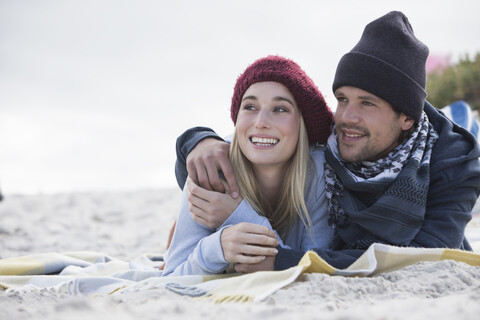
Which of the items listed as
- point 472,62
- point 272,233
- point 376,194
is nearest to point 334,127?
point 376,194

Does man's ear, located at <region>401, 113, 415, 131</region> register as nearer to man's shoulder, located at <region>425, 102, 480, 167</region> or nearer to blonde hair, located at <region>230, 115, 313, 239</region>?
man's shoulder, located at <region>425, 102, 480, 167</region>

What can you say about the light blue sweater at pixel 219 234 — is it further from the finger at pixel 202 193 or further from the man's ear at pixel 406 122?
the man's ear at pixel 406 122

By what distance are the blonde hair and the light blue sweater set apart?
6cm

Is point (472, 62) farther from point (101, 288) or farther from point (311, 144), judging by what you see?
point (101, 288)

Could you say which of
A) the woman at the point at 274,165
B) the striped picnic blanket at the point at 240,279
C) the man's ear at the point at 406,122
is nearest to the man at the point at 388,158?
the man's ear at the point at 406,122

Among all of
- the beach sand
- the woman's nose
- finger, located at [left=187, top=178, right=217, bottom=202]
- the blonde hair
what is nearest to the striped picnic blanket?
the beach sand

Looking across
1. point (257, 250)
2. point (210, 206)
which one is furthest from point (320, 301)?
point (210, 206)

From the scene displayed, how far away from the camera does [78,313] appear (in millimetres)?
1585

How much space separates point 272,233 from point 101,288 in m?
0.98

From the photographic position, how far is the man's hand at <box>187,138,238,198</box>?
2777mm

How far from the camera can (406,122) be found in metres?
3.04

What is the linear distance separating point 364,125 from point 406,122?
303 mm

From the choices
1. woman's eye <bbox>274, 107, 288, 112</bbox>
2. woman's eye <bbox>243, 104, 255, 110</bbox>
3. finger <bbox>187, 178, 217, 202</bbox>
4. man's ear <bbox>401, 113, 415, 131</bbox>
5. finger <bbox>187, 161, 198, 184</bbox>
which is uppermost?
woman's eye <bbox>243, 104, 255, 110</bbox>

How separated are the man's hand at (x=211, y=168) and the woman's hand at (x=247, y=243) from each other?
34cm
